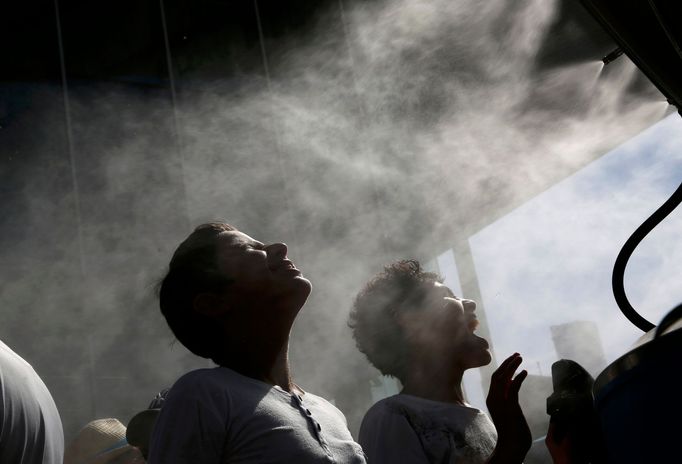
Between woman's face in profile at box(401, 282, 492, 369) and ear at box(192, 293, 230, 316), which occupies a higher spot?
ear at box(192, 293, 230, 316)

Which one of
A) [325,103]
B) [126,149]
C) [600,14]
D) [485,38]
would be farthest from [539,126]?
[600,14]

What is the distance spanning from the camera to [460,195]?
529 centimetres

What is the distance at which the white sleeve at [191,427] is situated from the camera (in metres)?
1.11

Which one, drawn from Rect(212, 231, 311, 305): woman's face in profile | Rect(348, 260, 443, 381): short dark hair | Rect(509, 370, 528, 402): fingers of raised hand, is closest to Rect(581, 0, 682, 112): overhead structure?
Rect(509, 370, 528, 402): fingers of raised hand

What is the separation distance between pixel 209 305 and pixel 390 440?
1.90ft

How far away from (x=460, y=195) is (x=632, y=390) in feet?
14.6

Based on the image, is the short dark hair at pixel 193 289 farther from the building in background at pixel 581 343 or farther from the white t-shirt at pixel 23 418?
the building in background at pixel 581 343

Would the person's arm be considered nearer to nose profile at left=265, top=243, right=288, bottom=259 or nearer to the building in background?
nose profile at left=265, top=243, right=288, bottom=259

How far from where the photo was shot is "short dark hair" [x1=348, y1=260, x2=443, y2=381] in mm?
2041

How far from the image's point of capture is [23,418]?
45.5 inches

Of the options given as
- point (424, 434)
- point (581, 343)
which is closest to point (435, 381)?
point (424, 434)

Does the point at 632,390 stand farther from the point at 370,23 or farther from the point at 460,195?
the point at 460,195

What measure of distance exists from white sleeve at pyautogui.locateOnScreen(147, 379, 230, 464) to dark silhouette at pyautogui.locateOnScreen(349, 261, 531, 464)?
59cm

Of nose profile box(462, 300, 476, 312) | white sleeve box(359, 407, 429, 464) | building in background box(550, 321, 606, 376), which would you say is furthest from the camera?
building in background box(550, 321, 606, 376)
